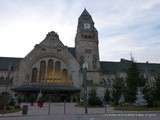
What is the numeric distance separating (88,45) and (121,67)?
16.5 m

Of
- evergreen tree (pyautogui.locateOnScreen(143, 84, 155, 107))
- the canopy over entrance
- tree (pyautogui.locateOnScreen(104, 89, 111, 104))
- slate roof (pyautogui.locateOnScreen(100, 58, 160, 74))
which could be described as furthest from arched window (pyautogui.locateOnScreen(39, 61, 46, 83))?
evergreen tree (pyautogui.locateOnScreen(143, 84, 155, 107))

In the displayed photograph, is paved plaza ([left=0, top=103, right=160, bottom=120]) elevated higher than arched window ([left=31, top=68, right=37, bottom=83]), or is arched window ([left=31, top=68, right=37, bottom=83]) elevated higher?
arched window ([left=31, top=68, right=37, bottom=83])

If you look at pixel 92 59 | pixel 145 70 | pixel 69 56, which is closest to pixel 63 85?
pixel 69 56

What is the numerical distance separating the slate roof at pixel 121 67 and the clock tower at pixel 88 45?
10213 millimetres

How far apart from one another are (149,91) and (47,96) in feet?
82.5

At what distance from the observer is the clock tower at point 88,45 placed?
203 feet

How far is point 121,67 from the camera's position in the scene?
245 ft

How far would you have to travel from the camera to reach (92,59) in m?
62.9

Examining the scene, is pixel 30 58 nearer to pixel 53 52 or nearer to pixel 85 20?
pixel 53 52

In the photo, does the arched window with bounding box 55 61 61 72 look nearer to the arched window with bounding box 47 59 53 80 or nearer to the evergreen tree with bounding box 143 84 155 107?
the arched window with bounding box 47 59 53 80

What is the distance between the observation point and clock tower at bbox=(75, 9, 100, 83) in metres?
61.9

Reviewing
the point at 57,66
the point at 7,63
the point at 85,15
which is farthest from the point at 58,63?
the point at 7,63

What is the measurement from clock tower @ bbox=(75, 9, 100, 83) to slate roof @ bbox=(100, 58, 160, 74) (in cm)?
1021

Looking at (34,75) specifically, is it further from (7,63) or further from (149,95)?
(149,95)
